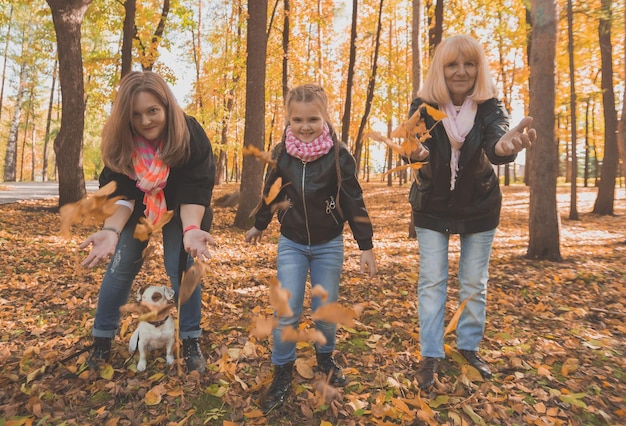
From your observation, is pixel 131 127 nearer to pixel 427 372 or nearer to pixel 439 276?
pixel 439 276

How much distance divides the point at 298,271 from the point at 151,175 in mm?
1023

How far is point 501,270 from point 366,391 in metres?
3.74

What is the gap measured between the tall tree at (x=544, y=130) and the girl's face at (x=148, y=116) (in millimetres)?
5220

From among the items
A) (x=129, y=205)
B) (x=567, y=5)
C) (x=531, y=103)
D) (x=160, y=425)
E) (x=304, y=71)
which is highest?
(x=304, y=71)

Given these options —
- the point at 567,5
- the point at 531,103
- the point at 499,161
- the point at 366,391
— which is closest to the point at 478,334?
the point at 366,391

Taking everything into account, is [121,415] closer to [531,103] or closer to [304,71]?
[531,103]

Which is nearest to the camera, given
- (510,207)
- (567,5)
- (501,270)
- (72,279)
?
(72,279)

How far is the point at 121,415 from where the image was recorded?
2182 millimetres

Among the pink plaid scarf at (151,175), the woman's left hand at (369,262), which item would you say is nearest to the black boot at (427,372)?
the woman's left hand at (369,262)

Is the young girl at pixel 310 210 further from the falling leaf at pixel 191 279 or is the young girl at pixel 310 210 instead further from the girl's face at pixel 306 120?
the falling leaf at pixel 191 279

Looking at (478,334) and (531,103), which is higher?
(531,103)

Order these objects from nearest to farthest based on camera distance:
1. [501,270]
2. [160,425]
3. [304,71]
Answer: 1. [160,425]
2. [501,270]
3. [304,71]

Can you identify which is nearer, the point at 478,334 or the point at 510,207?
the point at 478,334

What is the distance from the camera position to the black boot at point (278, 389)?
2.24m
